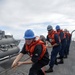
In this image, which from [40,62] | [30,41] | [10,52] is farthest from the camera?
[10,52]

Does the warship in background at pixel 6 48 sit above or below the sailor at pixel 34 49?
below

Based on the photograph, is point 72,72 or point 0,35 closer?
point 72,72

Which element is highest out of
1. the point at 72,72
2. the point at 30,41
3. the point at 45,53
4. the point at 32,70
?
the point at 30,41

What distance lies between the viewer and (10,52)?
10.5 m

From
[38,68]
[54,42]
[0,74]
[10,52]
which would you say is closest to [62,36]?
[54,42]

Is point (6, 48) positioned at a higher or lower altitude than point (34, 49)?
lower

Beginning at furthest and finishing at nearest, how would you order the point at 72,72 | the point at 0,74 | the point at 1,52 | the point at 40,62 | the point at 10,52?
the point at 10,52, the point at 1,52, the point at 72,72, the point at 0,74, the point at 40,62

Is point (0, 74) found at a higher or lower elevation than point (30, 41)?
lower

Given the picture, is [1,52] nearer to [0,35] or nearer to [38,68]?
[0,35]

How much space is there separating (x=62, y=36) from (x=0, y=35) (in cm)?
311

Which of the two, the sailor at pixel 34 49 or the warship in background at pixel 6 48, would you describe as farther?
the warship in background at pixel 6 48

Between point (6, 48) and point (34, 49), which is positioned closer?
point (34, 49)

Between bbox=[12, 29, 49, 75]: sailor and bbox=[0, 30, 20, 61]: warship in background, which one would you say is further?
bbox=[0, 30, 20, 61]: warship in background

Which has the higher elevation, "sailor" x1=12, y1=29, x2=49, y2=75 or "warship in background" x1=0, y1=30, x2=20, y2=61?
"sailor" x1=12, y1=29, x2=49, y2=75
